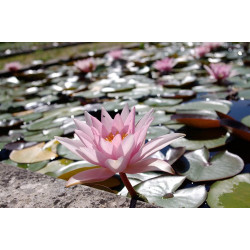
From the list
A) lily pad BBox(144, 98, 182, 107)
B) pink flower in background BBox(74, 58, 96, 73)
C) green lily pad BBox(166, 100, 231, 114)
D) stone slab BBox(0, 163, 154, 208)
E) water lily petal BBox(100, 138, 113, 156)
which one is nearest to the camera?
water lily petal BBox(100, 138, 113, 156)

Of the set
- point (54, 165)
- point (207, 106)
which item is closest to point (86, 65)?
point (207, 106)

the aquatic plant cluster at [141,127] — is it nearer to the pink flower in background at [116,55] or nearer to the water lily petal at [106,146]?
the water lily petal at [106,146]

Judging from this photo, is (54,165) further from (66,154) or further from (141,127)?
(141,127)

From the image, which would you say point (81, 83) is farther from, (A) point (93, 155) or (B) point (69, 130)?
(A) point (93, 155)

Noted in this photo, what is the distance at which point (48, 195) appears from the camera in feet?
3.59

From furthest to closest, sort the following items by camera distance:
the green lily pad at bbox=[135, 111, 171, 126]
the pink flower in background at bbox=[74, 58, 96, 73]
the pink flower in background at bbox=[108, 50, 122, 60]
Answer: the pink flower in background at bbox=[108, 50, 122, 60] → the pink flower in background at bbox=[74, 58, 96, 73] → the green lily pad at bbox=[135, 111, 171, 126]

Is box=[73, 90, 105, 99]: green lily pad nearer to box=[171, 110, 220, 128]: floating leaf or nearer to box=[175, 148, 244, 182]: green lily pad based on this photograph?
box=[171, 110, 220, 128]: floating leaf

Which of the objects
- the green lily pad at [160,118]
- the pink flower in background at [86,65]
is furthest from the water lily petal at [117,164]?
the pink flower in background at [86,65]

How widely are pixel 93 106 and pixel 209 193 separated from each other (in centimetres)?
146

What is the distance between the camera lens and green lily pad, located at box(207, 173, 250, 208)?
110 centimetres

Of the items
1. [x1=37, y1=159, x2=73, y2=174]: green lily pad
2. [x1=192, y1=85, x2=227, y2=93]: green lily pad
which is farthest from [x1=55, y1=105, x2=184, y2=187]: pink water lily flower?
[x1=192, y1=85, x2=227, y2=93]: green lily pad

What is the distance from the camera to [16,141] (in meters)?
1.94

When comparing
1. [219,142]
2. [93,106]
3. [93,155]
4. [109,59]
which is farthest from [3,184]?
[109,59]

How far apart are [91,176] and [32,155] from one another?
85 cm
